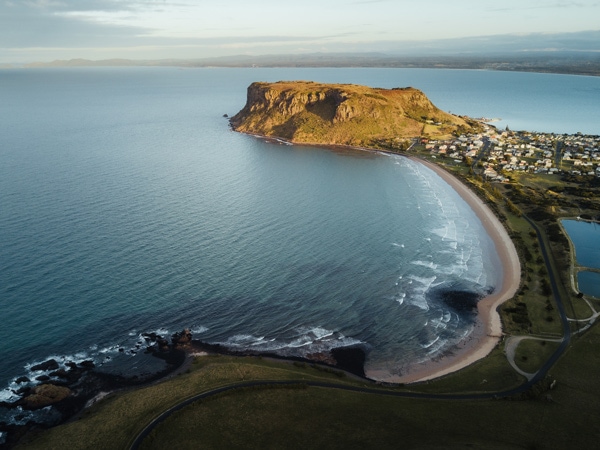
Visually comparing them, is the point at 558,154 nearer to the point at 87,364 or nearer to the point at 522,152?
the point at 522,152

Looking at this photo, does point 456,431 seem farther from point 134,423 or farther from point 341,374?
point 134,423

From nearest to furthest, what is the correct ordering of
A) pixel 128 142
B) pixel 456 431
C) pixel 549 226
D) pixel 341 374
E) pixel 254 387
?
pixel 456 431, pixel 254 387, pixel 341 374, pixel 549 226, pixel 128 142

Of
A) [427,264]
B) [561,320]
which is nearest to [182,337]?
[427,264]

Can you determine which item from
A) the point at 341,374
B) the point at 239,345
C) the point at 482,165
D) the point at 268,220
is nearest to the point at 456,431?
the point at 341,374

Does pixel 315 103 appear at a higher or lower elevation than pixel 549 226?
higher

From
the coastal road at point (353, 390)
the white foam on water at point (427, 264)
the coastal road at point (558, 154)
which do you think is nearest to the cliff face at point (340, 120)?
the coastal road at point (558, 154)

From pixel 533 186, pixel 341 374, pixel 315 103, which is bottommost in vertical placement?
pixel 341 374

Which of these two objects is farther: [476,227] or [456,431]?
[476,227]

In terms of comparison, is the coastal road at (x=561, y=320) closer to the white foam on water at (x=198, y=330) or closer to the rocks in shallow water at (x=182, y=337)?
the white foam on water at (x=198, y=330)
